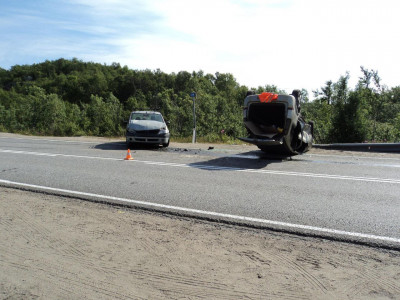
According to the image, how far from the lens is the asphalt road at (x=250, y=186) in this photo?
4941mm

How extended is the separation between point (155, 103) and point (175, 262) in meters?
74.5

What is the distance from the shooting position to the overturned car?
10.2m

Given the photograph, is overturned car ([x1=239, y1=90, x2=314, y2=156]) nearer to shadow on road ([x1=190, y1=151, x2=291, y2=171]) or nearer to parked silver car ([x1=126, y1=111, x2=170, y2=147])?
shadow on road ([x1=190, y1=151, x2=291, y2=171])

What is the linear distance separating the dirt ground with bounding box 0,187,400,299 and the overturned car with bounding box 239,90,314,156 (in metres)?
6.03

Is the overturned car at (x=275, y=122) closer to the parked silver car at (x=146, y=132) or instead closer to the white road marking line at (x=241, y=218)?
the parked silver car at (x=146, y=132)

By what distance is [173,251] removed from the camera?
3.93 meters

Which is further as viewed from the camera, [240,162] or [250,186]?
[240,162]

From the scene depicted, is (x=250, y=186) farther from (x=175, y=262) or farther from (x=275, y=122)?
(x=275, y=122)

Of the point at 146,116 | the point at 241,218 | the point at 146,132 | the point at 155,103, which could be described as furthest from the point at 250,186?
the point at 155,103

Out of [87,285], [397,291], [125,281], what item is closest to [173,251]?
[125,281]

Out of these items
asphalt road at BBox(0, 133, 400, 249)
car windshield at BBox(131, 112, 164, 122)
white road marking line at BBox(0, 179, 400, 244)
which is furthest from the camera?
car windshield at BBox(131, 112, 164, 122)

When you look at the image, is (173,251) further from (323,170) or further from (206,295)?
(323,170)

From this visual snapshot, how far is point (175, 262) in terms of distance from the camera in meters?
3.64

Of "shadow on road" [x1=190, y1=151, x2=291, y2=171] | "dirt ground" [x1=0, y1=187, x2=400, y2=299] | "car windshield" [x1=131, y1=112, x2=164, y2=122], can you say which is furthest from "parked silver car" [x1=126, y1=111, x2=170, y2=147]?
"dirt ground" [x1=0, y1=187, x2=400, y2=299]
